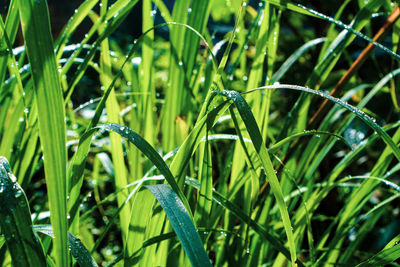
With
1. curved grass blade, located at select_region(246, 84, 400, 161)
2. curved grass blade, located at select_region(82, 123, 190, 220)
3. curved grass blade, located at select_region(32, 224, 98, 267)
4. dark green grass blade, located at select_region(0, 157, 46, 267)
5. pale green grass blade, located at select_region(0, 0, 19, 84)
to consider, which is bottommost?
curved grass blade, located at select_region(32, 224, 98, 267)

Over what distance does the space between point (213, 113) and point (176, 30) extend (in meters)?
0.32

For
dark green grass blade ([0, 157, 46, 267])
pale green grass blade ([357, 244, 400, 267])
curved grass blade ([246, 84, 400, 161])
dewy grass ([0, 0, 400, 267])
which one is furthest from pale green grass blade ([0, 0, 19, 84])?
pale green grass blade ([357, 244, 400, 267])

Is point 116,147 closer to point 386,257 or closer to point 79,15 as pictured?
point 79,15

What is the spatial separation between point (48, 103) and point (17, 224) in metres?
0.12

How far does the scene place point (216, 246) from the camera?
66cm

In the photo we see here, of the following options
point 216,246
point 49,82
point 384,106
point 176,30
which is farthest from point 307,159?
point 384,106

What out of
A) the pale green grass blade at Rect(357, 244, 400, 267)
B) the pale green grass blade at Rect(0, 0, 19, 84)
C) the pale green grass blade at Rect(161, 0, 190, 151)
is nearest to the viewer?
the pale green grass blade at Rect(357, 244, 400, 267)

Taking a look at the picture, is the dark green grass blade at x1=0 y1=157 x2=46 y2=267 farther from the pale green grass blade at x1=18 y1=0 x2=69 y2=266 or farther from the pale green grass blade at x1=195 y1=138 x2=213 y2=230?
the pale green grass blade at x1=195 y1=138 x2=213 y2=230

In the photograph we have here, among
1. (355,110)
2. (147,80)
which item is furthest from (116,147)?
(355,110)

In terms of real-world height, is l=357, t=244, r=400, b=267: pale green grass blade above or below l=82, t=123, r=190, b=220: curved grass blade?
below

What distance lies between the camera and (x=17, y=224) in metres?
0.37

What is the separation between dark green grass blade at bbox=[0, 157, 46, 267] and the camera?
35 centimetres

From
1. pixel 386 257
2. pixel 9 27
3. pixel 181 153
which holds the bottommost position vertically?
pixel 386 257

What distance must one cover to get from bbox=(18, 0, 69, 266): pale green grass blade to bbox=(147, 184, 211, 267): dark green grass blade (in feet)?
0.30
